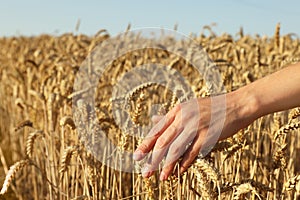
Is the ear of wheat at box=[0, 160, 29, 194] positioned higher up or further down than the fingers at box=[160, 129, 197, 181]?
further down

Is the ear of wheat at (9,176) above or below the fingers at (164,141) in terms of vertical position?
below

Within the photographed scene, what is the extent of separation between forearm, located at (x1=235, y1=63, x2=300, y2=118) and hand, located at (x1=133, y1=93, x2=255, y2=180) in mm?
14

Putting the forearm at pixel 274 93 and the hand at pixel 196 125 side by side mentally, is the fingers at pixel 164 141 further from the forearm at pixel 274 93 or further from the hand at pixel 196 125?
the forearm at pixel 274 93

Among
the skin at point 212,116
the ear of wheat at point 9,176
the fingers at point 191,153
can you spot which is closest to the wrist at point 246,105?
the skin at point 212,116

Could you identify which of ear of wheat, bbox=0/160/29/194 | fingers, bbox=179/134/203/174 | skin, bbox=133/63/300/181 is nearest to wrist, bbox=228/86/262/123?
skin, bbox=133/63/300/181

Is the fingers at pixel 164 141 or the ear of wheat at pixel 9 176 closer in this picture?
the fingers at pixel 164 141

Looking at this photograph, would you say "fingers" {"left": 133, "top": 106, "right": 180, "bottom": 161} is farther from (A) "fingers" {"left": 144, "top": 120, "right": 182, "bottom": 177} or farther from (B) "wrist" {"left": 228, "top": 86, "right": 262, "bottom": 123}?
(B) "wrist" {"left": 228, "top": 86, "right": 262, "bottom": 123}

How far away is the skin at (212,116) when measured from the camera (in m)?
1.22

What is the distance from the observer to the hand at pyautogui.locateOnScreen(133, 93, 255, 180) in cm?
121

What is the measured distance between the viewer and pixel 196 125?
47.5 inches

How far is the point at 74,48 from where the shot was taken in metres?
6.18

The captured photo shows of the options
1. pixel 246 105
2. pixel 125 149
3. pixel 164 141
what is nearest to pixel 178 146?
pixel 164 141

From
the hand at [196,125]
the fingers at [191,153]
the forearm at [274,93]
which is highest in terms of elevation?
the forearm at [274,93]

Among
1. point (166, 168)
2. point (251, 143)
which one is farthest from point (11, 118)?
point (166, 168)
